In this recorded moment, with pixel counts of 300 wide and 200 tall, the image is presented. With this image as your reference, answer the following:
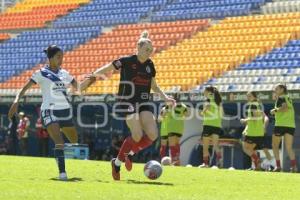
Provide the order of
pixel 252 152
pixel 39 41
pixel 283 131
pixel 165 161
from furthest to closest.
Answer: pixel 39 41 → pixel 165 161 → pixel 252 152 → pixel 283 131

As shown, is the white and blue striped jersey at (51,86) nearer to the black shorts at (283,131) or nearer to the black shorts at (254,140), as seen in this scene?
the black shorts at (283,131)

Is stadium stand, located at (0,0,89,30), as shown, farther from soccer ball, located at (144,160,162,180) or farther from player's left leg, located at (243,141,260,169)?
soccer ball, located at (144,160,162,180)

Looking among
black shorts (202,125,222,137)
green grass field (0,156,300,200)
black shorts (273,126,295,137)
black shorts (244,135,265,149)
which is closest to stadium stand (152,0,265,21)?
black shorts (202,125,222,137)

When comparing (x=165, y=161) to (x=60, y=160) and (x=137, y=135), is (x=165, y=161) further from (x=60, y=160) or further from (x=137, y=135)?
(x=60, y=160)

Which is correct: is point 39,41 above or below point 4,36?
below

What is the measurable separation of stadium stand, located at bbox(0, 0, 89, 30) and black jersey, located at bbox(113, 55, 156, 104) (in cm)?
3008

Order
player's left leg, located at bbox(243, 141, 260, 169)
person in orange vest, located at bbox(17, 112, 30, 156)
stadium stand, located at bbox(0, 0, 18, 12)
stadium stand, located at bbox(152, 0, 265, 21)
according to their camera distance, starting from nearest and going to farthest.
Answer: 1. player's left leg, located at bbox(243, 141, 260, 169)
2. person in orange vest, located at bbox(17, 112, 30, 156)
3. stadium stand, located at bbox(152, 0, 265, 21)
4. stadium stand, located at bbox(0, 0, 18, 12)

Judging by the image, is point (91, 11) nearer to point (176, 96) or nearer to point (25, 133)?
point (25, 133)

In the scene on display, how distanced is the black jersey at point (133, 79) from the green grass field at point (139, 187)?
1199 mm

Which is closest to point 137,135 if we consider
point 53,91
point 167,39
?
point 53,91

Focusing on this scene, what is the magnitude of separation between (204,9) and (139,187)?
25413 mm

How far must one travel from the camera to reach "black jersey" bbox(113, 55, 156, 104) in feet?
38.3

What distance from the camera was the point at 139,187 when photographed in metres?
10.1

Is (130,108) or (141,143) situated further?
(141,143)
